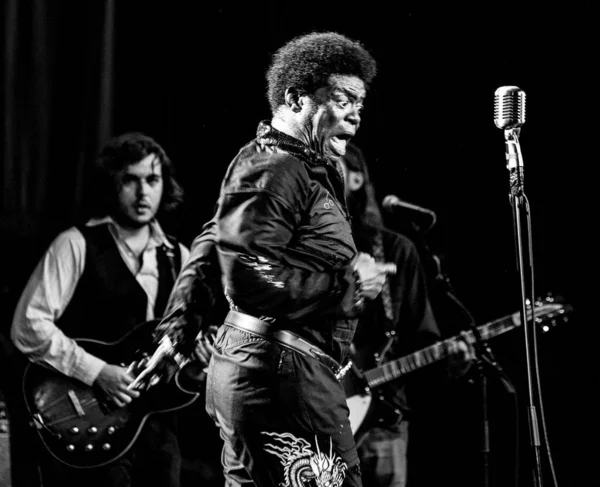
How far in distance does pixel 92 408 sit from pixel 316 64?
2.05 m

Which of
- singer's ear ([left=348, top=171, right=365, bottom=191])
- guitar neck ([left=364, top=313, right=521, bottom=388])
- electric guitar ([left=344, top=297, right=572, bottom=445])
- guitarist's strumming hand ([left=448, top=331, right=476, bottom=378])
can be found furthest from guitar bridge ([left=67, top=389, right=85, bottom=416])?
guitarist's strumming hand ([left=448, top=331, right=476, bottom=378])

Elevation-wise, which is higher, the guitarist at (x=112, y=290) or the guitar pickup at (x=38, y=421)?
the guitarist at (x=112, y=290)

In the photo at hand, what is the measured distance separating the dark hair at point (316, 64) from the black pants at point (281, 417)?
0.81 m

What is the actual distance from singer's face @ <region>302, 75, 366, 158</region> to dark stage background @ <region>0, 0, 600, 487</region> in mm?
2143

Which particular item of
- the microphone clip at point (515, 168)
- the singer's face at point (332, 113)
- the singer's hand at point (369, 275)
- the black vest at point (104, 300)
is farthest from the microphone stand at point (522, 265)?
the black vest at point (104, 300)

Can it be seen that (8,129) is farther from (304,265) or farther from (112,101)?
(304,265)

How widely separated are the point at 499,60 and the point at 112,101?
2155 mm

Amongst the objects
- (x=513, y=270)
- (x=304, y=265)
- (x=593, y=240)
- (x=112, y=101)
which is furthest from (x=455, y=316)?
(x=304, y=265)

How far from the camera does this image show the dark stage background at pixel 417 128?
4.24 m

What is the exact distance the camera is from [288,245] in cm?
219

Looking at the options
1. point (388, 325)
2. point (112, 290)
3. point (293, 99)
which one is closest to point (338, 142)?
point (293, 99)

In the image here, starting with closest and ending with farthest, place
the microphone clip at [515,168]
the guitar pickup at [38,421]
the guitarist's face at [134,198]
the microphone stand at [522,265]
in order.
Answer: the microphone stand at [522,265]
the microphone clip at [515,168]
the guitar pickup at [38,421]
the guitarist's face at [134,198]

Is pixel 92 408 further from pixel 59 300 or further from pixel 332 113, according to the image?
pixel 332 113

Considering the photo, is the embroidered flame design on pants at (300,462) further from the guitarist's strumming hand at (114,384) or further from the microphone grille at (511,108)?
the guitarist's strumming hand at (114,384)
